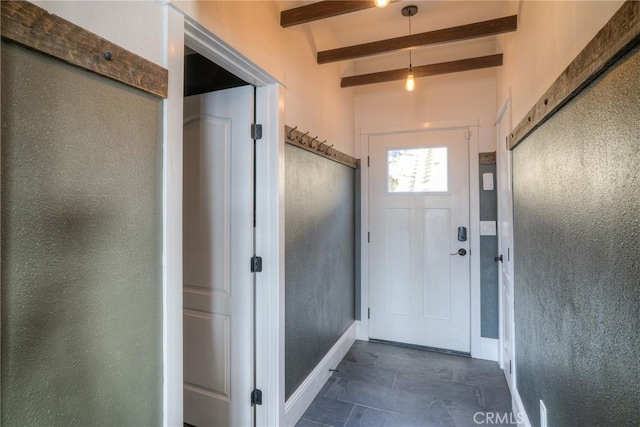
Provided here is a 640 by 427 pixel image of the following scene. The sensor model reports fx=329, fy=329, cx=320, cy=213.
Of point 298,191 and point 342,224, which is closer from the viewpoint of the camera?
point 298,191

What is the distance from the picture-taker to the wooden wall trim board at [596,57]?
687 millimetres

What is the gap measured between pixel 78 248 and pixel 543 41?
190cm

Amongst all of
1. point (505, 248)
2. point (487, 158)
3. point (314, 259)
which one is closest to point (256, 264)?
point (314, 259)

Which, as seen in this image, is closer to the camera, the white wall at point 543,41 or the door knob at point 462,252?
the white wall at point 543,41

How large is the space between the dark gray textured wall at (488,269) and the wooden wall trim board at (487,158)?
27 millimetres

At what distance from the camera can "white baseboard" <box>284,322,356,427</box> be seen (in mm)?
2014

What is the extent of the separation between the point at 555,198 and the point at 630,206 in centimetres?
55

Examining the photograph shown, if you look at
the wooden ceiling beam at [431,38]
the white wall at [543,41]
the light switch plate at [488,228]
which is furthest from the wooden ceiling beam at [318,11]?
the light switch plate at [488,228]

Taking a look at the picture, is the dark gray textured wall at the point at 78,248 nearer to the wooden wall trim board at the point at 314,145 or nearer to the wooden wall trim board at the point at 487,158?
the wooden wall trim board at the point at 314,145

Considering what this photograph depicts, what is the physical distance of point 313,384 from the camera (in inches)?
91.0

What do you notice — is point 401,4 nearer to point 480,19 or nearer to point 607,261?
point 480,19

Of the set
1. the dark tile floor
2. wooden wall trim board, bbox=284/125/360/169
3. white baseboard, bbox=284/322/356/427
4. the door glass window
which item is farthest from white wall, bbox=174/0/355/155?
the dark tile floor

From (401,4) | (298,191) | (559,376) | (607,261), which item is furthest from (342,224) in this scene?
(607,261)

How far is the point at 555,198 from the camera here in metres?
1.24
